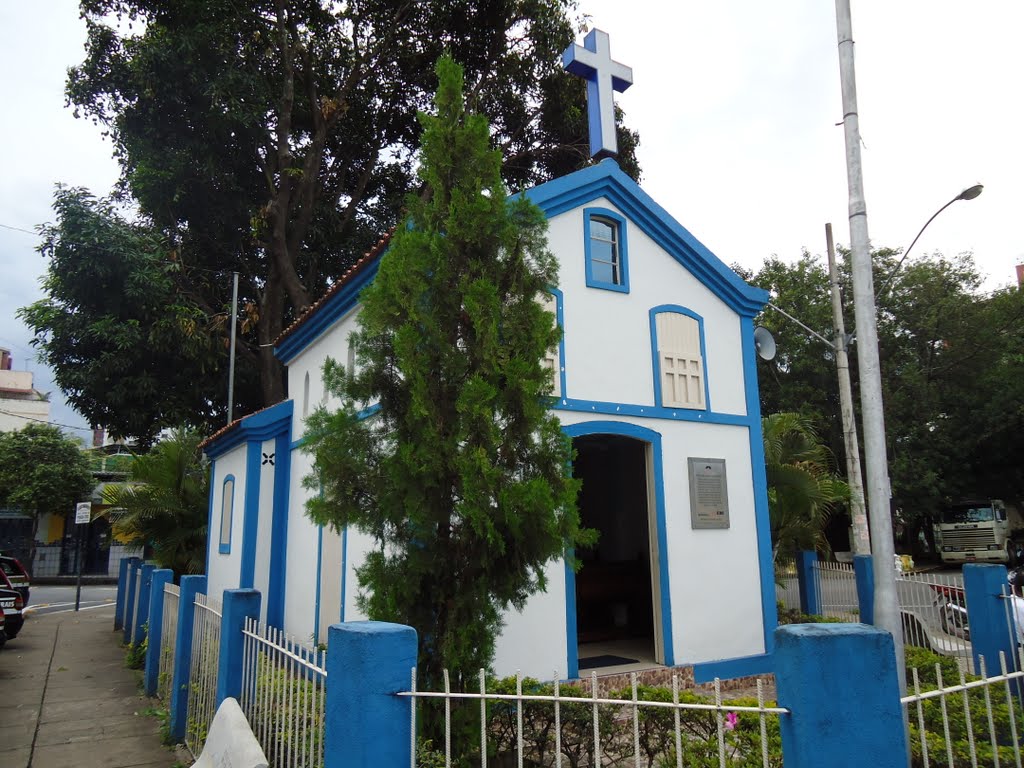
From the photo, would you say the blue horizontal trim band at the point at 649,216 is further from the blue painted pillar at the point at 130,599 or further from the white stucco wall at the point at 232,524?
the blue painted pillar at the point at 130,599

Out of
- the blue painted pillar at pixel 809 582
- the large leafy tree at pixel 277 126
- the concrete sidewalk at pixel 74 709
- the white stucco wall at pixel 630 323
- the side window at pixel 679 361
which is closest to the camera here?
the concrete sidewalk at pixel 74 709

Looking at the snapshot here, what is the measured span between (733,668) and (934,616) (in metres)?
2.82

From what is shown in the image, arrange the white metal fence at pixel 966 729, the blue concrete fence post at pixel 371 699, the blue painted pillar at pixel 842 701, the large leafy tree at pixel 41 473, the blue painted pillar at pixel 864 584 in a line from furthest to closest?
the large leafy tree at pixel 41 473
the blue painted pillar at pixel 864 584
the white metal fence at pixel 966 729
the blue concrete fence post at pixel 371 699
the blue painted pillar at pixel 842 701

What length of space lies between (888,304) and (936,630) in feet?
69.0

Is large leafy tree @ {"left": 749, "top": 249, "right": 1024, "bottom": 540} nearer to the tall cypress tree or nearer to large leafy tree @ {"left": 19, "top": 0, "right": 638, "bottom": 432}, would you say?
large leafy tree @ {"left": 19, "top": 0, "right": 638, "bottom": 432}

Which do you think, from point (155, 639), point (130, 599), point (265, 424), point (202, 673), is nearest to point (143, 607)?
point (130, 599)

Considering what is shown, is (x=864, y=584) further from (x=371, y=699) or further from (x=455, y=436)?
(x=371, y=699)

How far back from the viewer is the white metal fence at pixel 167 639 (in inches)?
340

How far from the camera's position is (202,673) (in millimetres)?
7004

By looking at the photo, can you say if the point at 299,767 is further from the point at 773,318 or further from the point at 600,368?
the point at 773,318

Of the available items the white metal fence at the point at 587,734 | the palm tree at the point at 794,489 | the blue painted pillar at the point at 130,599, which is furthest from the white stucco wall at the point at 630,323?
the blue painted pillar at the point at 130,599

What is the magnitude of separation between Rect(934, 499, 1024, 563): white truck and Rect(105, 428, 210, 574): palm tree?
2692cm

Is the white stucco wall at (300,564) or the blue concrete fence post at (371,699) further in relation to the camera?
the white stucco wall at (300,564)

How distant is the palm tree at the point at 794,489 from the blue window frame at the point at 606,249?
4.76 meters
